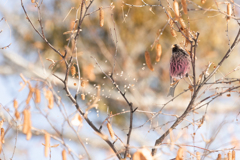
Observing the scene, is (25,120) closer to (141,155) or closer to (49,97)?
(49,97)

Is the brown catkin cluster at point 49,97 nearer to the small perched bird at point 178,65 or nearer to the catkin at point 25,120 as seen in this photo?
the catkin at point 25,120

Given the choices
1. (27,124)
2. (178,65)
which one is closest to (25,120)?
(27,124)

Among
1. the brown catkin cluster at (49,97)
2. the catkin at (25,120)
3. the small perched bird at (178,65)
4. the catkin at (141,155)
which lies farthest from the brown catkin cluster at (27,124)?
the small perched bird at (178,65)

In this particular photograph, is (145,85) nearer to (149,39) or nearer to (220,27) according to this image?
(149,39)

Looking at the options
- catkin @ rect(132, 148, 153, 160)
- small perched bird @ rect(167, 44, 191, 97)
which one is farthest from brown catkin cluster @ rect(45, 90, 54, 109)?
small perched bird @ rect(167, 44, 191, 97)

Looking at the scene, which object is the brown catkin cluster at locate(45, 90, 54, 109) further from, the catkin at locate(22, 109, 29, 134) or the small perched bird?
the small perched bird

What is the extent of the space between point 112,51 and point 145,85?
99 centimetres

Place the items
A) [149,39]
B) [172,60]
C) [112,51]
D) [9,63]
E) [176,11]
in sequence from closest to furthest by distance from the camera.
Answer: [176,11] → [172,60] → [9,63] → [112,51] → [149,39]

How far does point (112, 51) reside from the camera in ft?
15.2

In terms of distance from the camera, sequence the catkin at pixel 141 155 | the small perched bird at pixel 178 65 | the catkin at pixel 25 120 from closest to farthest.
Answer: the catkin at pixel 141 155
the catkin at pixel 25 120
the small perched bird at pixel 178 65

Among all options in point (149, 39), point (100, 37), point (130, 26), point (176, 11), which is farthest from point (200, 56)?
point (176, 11)

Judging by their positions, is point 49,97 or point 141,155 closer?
point 141,155

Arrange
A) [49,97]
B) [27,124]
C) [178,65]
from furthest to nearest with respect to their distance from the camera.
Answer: [178,65]
[49,97]
[27,124]

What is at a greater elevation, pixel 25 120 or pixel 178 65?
pixel 178 65
